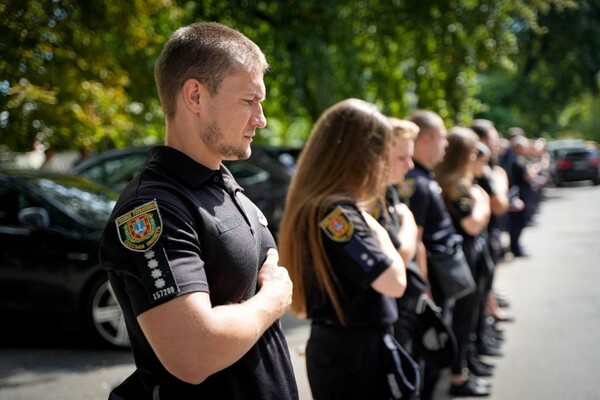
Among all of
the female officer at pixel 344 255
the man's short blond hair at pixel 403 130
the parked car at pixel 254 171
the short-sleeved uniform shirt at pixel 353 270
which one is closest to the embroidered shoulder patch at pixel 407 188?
the man's short blond hair at pixel 403 130

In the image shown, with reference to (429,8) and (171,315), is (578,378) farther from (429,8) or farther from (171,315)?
(429,8)

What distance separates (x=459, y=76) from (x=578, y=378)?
6204 millimetres

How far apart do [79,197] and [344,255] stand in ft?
14.3

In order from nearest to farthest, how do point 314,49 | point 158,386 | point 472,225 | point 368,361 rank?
1. point 158,386
2. point 368,361
3. point 472,225
4. point 314,49

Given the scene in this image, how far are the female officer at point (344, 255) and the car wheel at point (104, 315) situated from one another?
3435 mm

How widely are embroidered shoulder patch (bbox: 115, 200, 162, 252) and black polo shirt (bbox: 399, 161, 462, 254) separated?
9.65ft

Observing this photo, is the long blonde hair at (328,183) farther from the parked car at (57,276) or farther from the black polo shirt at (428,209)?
the parked car at (57,276)

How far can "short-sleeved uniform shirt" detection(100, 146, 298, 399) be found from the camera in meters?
1.72

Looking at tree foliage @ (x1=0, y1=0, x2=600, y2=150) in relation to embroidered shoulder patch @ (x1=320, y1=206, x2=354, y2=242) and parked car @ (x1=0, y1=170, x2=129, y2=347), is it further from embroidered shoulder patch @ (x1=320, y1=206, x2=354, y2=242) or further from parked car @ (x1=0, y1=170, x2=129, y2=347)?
embroidered shoulder patch @ (x1=320, y1=206, x2=354, y2=242)

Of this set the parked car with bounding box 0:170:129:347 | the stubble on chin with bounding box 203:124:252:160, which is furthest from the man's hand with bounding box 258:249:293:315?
the parked car with bounding box 0:170:129:347

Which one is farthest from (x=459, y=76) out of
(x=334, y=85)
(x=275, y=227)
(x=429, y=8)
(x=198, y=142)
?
(x=198, y=142)

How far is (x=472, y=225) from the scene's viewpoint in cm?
543

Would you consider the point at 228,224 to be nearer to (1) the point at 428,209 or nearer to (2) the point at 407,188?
(2) the point at 407,188

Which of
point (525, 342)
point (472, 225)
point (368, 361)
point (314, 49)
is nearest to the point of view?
point (368, 361)
